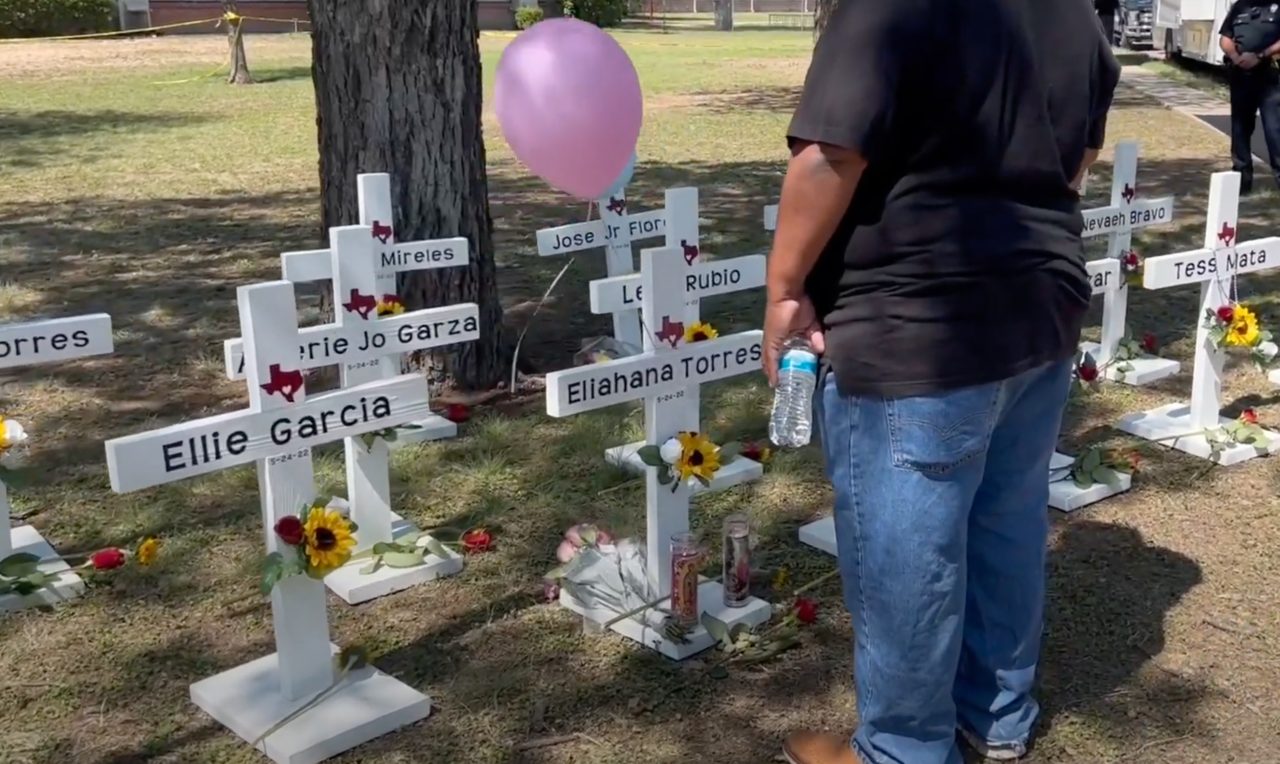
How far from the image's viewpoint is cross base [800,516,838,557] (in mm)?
3764

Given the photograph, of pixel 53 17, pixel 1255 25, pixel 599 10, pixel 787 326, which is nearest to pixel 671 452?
pixel 787 326

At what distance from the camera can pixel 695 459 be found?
3.15m

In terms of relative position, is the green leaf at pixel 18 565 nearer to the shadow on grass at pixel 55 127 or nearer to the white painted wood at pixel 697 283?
the white painted wood at pixel 697 283

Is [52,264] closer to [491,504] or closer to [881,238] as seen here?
[491,504]

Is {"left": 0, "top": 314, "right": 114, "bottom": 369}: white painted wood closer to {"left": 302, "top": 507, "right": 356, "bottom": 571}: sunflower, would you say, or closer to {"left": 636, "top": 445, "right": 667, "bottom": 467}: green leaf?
{"left": 302, "top": 507, "right": 356, "bottom": 571}: sunflower

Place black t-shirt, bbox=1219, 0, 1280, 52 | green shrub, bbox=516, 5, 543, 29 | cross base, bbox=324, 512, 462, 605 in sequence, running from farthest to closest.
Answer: green shrub, bbox=516, 5, 543, 29
black t-shirt, bbox=1219, 0, 1280, 52
cross base, bbox=324, 512, 462, 605

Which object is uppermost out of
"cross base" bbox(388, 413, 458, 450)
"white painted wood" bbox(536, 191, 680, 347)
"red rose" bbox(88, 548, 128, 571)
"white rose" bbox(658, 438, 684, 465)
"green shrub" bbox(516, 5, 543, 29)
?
"green shrub" bbox(516, 5, 543, 29)

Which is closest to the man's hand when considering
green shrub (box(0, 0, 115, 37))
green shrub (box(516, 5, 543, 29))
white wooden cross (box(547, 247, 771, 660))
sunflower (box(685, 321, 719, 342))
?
white wooden cross (box(547, 247, 771, 660))

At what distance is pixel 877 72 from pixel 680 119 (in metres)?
13.4

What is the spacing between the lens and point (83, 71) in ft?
70.4

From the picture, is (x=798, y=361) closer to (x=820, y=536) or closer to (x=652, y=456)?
(x=652, y=456)

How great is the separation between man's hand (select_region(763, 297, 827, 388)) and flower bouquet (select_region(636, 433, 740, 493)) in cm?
79

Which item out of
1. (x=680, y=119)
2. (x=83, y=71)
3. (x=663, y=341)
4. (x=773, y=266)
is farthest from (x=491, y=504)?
(x=83, y=71)

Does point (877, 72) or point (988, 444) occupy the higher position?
point (877, 72)
